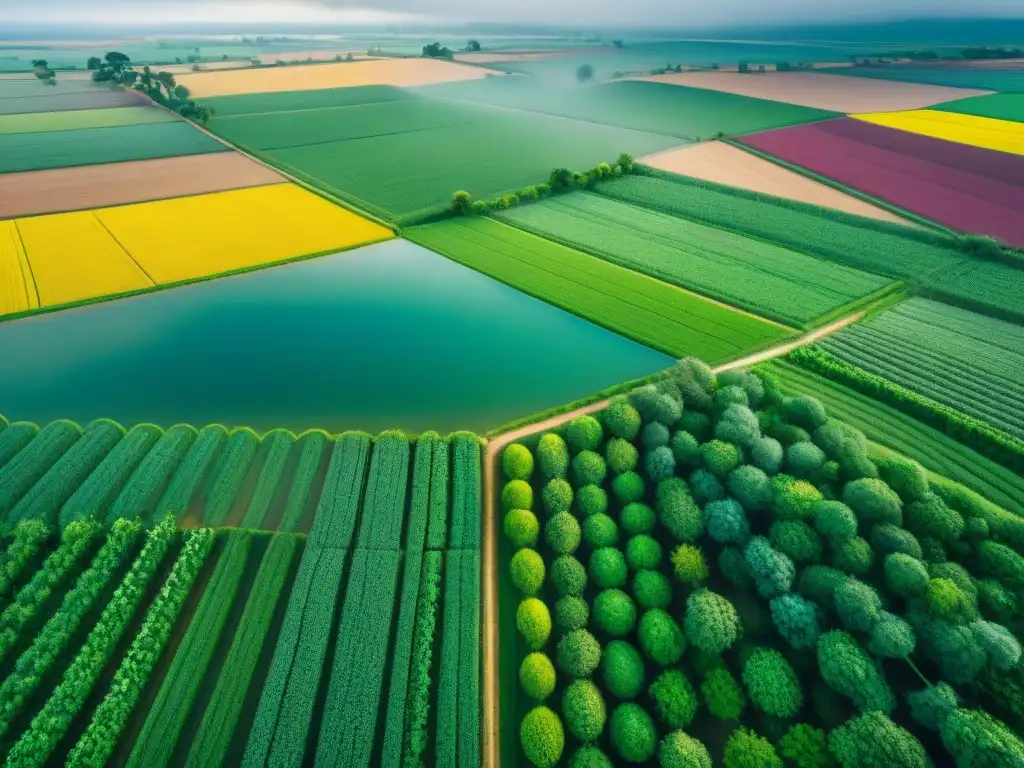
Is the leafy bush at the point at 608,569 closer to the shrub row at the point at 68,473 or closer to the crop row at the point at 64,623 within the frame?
the crop row at the point at 64,623

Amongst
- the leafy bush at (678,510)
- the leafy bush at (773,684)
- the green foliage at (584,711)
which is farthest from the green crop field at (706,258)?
the green foliage at (584,711)

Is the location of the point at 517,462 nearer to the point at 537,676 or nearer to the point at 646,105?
the point at 537,676

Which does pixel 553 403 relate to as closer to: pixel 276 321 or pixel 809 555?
pixel 809 555

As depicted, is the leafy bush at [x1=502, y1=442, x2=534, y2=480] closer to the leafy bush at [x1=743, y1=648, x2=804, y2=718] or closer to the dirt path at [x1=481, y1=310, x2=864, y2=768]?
the dirt path at [x1=481, y1=310, x2=864, y2=768]

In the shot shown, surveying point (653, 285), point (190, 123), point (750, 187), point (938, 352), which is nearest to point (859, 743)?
point (938, 352)

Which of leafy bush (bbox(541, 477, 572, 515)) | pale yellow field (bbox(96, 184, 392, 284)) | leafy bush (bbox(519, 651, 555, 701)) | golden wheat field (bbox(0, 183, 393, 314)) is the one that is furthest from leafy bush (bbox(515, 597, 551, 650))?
pale yellow field (bbox(96, 184, 392, 284))

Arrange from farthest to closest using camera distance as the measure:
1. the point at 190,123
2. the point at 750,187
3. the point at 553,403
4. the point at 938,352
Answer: the point at 190,123
the point at 750,187
the point at 938,352
the point at 553,403
